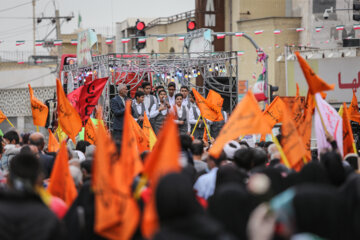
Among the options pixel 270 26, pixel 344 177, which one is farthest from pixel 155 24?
pixel 344 177

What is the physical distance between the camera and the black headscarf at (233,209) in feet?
15.6

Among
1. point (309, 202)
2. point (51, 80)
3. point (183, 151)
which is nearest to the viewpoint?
point (309, 202)

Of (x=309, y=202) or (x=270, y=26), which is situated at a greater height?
(x=270, y=26)

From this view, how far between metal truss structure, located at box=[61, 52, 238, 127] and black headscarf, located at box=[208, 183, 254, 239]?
44.2 ft

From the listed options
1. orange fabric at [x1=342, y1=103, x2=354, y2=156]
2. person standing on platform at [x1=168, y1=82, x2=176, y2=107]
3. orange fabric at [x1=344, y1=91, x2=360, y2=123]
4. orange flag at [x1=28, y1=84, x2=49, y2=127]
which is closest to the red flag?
orange flag at [x1=28, y1=84, x2=49, y2=127]

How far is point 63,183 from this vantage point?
5.96m

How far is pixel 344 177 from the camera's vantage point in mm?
6023

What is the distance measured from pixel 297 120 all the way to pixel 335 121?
3.19ft

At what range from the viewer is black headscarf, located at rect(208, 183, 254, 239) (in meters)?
4.76

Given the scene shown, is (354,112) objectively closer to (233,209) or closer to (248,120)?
(248,120)

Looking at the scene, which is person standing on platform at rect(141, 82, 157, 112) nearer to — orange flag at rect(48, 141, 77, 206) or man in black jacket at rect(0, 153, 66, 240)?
orange flag at rect(48, 141, 77, 206)

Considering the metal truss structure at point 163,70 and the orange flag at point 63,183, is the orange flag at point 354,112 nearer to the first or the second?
the metal truss structure at point 163,70

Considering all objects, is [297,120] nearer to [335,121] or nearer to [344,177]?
[335,121]

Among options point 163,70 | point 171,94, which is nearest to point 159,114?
point 171,94
